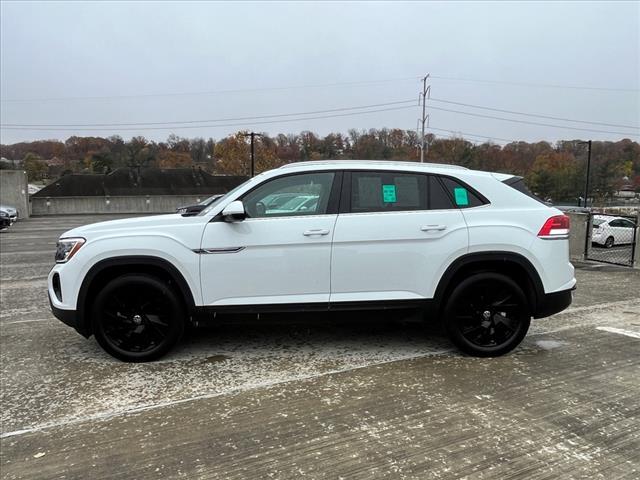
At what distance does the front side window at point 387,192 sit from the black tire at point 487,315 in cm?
85

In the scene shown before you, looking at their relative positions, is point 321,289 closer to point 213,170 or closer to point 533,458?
point 533,458

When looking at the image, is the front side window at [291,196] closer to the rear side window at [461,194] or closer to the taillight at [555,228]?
the rear side window at [461,194]

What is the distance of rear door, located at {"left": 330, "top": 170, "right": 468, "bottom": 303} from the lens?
168 inches

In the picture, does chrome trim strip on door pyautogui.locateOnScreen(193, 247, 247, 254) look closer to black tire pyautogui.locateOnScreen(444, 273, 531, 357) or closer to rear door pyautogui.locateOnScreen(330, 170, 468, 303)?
rear door pyautogui.locateOnScreen(330, 170, 468, 303)

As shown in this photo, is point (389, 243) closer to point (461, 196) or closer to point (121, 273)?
point (461, 196)

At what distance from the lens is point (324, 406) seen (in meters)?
3.58

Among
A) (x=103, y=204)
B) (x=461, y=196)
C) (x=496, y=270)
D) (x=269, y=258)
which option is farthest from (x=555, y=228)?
(x=103, y=204)

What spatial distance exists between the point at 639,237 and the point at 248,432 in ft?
32.6

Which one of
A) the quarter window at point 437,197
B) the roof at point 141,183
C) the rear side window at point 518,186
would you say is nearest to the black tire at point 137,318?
the quarter window at point 437,197

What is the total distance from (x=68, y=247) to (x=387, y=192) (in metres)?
2.80

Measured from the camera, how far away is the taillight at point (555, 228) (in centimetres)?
439

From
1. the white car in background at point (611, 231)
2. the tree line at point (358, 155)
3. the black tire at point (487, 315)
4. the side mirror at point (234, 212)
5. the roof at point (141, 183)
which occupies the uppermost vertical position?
the tree line at point (358, 155)

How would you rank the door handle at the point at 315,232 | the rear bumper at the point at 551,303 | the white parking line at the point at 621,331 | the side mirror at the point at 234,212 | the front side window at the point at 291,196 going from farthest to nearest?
the white parking line at the point at 621,331 → the rear bumper at the point at 551,303 → the front side window at the point at 291,196 → the door handle at the point at 315,232 → the side mirror at the point at 234,212

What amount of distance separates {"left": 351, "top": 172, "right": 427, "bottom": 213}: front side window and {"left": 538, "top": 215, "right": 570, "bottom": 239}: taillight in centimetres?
107
